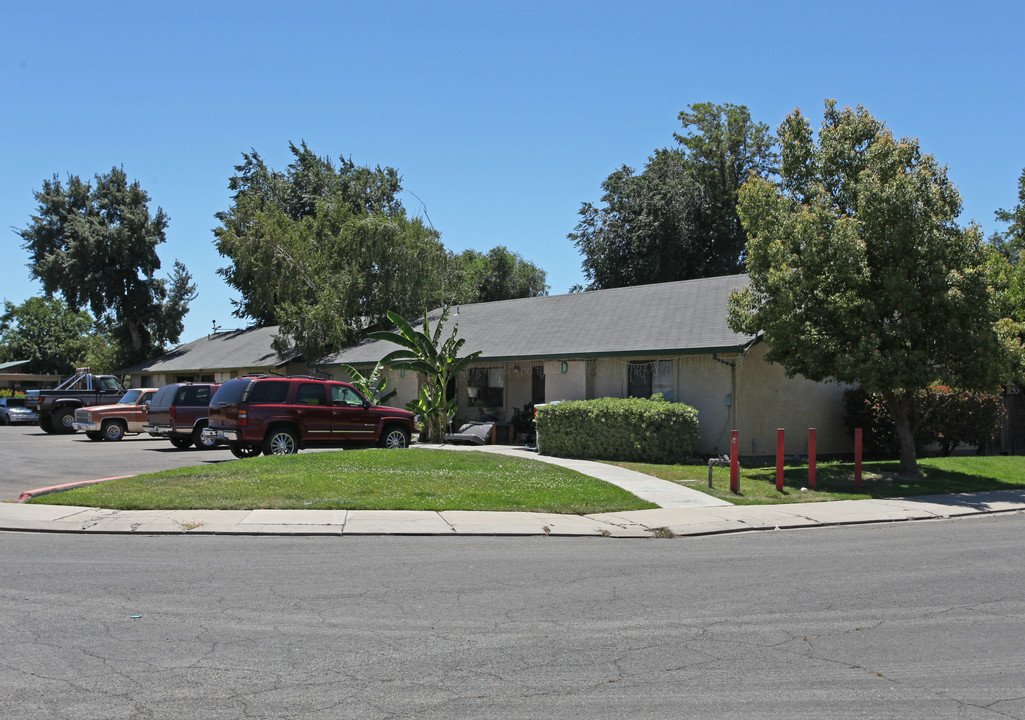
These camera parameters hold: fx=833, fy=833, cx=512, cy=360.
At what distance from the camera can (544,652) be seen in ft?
18.8

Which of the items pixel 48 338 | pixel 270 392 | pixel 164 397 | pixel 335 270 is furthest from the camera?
pixel 48 338

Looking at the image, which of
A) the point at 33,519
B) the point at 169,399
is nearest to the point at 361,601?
the point at 33,519

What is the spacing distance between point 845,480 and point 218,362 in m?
30.1

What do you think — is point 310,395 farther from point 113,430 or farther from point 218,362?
point 218,362

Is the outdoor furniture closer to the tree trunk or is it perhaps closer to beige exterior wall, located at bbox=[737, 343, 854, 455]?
beige exterior wall, located at bbox=[737, 343, 854, 455]

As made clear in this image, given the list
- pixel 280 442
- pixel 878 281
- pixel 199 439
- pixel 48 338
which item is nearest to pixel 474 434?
A: pixel 280 442

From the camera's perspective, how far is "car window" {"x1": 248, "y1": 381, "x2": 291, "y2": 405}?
61.0ft

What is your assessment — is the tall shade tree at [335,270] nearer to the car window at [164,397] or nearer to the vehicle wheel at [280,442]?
the car window at [164,397]

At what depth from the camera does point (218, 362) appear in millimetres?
38719

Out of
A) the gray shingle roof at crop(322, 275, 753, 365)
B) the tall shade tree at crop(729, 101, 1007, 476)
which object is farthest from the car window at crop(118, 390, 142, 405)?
the tall shade tree at crop(729, 101, 1007, 476)

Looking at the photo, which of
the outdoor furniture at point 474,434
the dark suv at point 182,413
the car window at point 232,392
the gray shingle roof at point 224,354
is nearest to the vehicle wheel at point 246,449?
the car window at point 232,392

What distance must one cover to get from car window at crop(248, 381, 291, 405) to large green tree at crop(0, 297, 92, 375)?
52.5 m

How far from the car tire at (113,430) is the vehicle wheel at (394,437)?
1240cm

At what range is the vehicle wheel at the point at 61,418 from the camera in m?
32.2
